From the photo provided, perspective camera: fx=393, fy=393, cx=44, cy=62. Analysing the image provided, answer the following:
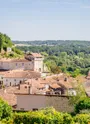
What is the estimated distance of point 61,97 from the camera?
38625 millimetres

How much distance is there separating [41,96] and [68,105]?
2777mm

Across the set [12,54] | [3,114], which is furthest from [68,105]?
[12,54]

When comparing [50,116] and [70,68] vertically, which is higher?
[50,116]

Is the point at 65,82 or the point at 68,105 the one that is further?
the point at 65,82

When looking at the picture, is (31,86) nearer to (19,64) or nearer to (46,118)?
(46,118)

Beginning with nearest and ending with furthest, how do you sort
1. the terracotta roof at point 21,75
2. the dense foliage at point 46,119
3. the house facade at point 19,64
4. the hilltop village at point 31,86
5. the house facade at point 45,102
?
the dense foliage at point 46,119 < the house facade at point 45,102 < the hilltop village at point 31,86 < the terracotta roof at point 21,75 < the house facade at point 19,64

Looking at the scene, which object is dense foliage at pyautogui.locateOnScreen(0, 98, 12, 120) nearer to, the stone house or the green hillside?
the stone house

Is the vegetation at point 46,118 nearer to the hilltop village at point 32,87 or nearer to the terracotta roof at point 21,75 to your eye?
the hilltop village at point 32,87

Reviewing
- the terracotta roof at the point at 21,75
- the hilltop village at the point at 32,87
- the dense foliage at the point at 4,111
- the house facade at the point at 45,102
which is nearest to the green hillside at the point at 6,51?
the hilltop village at the point at 32,87

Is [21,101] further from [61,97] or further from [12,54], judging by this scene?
[12,54]

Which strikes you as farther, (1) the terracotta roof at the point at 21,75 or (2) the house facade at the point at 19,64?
(2) the house facade at the point at 19,64

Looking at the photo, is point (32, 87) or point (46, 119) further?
point (32, 87)

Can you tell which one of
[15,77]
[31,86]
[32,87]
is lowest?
[15,77]

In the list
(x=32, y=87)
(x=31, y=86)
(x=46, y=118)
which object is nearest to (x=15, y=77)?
(x=32, y=87)
